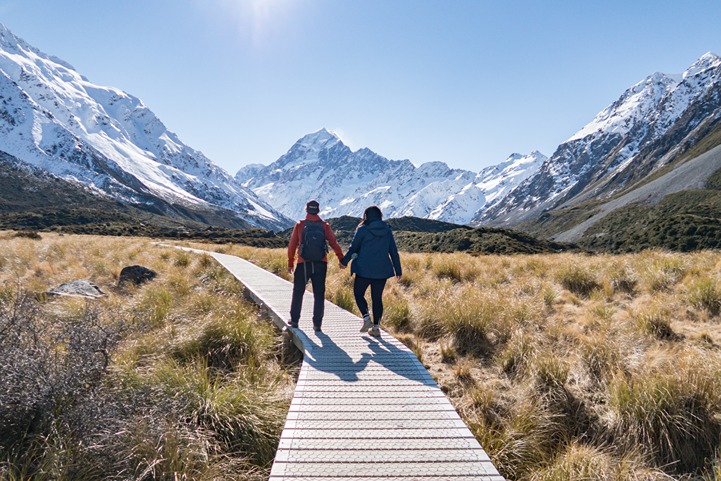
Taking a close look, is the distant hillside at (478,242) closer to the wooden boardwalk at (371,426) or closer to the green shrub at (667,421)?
the wooden boardwalk at (371,426)

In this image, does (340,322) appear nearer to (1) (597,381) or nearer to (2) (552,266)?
(1) (597,381)

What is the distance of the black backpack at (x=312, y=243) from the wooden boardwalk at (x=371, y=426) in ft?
4.83

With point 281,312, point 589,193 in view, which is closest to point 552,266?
point 281,312

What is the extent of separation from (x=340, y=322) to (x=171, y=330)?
2910mm

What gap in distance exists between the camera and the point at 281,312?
772 centimetres

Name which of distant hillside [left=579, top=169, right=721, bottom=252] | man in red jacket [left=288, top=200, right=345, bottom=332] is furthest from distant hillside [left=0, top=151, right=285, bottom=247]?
man in red jacket [left=288, top=200, right=345, bottom=332]

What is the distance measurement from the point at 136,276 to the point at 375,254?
29.7ft

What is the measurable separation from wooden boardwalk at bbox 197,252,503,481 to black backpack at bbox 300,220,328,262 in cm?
147

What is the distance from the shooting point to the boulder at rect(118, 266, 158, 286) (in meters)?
11.7

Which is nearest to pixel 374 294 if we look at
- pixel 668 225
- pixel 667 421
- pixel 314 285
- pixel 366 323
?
pixel 366 323

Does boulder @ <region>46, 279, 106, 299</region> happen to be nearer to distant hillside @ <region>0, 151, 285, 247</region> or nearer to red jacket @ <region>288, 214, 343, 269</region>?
red jacket @ <region>288, 214, 343, 269</region>

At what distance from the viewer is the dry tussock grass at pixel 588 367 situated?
3592mm

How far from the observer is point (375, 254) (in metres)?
6.53

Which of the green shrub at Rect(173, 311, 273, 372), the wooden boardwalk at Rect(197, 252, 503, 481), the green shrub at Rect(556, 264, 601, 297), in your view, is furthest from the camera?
the green shrub at Rect(556, 264, 601, 297)
